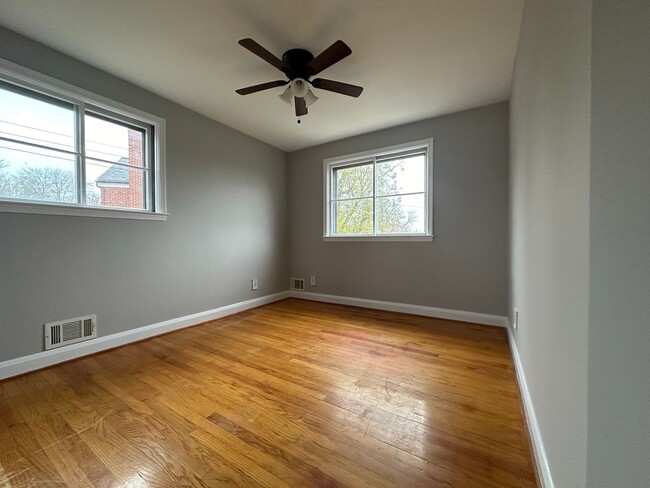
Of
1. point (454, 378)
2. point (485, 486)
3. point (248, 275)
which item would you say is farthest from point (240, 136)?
point (485, 486)

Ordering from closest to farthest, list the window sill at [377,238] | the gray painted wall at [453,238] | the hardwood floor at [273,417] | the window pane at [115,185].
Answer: the hardwood floor at [273,417] → the window pane at [115,185] → the gray painted wall at [453,238] → the window sill at [377,238]

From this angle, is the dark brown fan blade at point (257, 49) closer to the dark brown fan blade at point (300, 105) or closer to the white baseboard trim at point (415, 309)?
the dark brown fan blade at point (300, 105)

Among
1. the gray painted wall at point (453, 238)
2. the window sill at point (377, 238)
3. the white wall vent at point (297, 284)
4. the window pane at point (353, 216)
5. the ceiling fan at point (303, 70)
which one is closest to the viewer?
the ceiling fan at point (303, 70)

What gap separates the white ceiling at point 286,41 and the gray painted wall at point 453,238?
1.24ft

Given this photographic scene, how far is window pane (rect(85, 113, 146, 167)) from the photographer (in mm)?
2254

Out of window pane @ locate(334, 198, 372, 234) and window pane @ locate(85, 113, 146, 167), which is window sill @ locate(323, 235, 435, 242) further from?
window pane @ locate(85, 113, 146, 167)

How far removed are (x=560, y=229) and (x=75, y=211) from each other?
3.16 m

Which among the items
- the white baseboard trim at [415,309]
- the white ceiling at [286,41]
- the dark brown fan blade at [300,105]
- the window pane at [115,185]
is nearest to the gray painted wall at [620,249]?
the white ceiling at [286,41]

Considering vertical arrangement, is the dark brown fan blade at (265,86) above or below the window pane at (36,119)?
above

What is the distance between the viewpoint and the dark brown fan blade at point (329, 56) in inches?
64.7

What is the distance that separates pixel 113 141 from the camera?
2.40 meters

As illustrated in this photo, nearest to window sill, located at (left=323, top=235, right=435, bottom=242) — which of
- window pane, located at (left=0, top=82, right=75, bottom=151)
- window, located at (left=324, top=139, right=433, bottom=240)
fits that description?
window, located at (left=324, top=139, right=433, bottom=240)

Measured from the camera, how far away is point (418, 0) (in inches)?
61.4

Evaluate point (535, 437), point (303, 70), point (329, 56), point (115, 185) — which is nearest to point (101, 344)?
point (115, 185)
